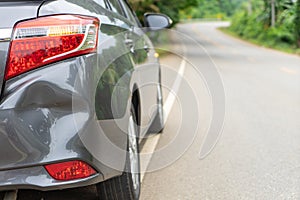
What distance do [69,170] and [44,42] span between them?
693mm

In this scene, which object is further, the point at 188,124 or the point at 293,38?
the point at 293,38

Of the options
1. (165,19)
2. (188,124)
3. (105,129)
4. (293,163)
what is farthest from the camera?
(188,124)

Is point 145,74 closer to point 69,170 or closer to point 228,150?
point 228,150

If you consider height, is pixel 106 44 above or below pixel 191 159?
above

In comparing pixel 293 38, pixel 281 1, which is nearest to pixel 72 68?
pixel 293 38

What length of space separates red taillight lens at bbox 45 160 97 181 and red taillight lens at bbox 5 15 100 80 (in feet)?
1.73

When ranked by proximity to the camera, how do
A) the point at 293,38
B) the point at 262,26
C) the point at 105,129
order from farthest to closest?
the point at 262,26 < the point at 293,38 < the point at 105,129

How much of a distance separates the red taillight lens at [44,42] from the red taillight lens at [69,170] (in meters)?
0.53

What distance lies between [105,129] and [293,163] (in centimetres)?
260

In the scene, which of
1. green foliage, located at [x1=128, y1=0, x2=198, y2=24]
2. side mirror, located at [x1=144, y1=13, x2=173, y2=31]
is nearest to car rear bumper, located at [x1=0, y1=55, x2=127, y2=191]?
side mirror, located at [x1=144, y1=13, x2=173, y2=31]

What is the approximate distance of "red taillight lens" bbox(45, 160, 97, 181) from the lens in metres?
2.36

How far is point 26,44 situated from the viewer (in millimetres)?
2350

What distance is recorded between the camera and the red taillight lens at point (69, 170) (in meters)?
2.36

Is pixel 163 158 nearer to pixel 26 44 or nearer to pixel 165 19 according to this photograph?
pixel 165 19
